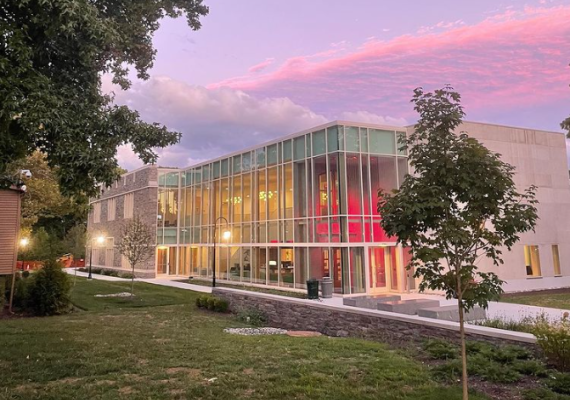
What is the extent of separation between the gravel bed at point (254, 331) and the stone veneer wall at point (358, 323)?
105cm

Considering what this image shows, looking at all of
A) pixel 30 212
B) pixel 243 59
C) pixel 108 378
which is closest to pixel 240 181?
pixel 243 59

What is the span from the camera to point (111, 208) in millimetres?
43656

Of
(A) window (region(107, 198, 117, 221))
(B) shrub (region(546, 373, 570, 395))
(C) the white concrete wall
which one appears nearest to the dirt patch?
(B) shrub (region(546, 373, 570, 395))

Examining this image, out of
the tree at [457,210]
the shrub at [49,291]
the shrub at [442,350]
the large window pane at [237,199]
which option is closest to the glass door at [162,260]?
the large window pane at [237,199]

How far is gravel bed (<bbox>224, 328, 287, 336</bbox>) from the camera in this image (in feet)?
39.9

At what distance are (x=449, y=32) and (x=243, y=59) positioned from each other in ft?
38.0

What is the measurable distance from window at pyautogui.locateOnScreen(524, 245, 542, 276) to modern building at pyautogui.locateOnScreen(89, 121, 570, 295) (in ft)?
0.18

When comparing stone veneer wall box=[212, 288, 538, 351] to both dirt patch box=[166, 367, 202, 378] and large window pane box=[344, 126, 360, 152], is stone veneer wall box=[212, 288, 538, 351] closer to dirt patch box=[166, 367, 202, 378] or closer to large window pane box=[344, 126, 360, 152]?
dirt patch box=[166, 367, 202, 378]

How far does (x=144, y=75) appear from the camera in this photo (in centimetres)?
983

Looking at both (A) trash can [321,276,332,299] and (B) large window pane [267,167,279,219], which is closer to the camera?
(A) trash can [321,276,332,299]

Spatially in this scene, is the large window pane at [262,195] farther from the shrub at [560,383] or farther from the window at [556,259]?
the shrub at [560,383]

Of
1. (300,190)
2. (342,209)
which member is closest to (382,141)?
(342,209)

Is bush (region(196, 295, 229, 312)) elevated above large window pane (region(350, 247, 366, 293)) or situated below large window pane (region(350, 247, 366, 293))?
below

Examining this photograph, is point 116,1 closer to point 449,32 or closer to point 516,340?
point 516,340
